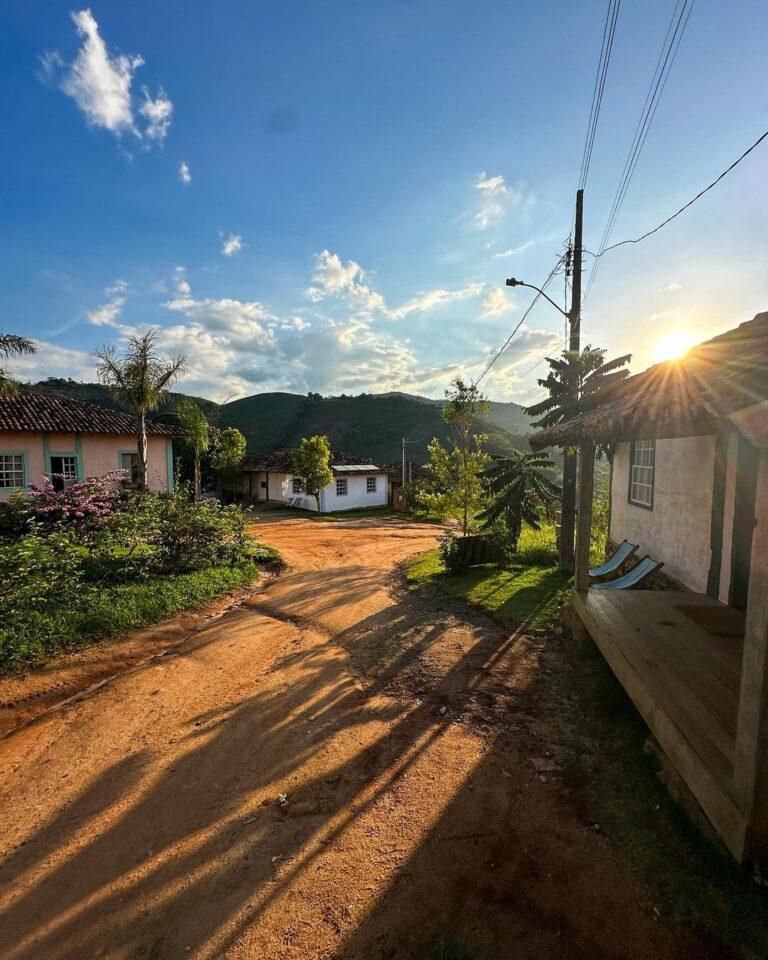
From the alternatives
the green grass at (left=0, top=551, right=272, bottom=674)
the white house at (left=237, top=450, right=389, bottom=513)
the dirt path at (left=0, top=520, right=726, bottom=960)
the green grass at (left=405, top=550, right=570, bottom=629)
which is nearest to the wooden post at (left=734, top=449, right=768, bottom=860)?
the dirt path at (left=0, top=520, right=726, bottom=960)

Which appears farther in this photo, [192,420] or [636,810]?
[192,420]

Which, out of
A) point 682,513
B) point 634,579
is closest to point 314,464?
point 634,579

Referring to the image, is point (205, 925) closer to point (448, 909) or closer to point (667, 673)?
point (448, 909)

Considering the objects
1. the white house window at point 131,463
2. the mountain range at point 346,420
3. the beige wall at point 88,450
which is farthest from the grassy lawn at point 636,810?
the mountain range at point 346,420

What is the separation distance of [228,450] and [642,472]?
3046 cm

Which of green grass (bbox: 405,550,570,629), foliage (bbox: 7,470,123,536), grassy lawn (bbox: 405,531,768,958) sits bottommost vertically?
green grass (bbox: 405,550,570,629)

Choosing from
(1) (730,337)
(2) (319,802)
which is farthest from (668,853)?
(1) (730,337)

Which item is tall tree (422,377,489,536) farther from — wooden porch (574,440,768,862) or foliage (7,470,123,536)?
foliage (7,470,123,536)

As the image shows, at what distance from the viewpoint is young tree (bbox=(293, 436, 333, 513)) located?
2586 cm

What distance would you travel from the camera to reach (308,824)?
3.28 m

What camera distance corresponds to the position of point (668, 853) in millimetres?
2811

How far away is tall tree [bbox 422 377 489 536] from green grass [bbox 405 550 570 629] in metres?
1.68

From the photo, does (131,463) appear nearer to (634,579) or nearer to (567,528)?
(567,528)

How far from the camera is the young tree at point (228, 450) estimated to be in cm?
3391
